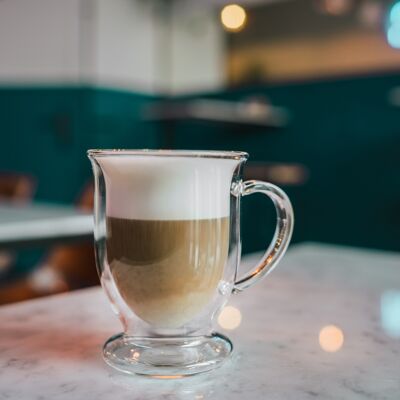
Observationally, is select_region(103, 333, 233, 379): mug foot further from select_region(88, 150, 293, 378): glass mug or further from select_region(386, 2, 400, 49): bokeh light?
select_region(386, 2, 400, 49): bokeh light

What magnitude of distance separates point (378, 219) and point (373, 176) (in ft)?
0.91

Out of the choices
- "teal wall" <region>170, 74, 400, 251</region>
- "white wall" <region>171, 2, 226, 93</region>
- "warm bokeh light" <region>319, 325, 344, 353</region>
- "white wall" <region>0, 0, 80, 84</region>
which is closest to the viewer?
"warm bokeh light" <region>319, 325, 344, 353</region>

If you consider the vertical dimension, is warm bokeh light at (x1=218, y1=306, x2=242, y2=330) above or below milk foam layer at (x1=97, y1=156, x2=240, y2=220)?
below

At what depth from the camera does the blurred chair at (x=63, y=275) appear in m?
1.60

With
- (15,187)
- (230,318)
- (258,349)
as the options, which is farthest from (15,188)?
(258,349)

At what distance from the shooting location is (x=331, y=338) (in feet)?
1.75

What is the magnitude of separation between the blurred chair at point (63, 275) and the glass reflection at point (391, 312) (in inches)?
42.1

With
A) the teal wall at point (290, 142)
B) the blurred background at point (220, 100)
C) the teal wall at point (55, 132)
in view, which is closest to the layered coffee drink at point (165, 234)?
the blurred background at point (220, 100)

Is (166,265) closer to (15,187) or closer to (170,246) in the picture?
(170,246)

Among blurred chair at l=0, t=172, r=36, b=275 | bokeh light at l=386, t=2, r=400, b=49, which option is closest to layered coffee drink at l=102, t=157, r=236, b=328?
blurred chair at l=0, t=172, r=36, b=275

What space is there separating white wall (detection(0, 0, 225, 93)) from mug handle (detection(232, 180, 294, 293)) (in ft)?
14.5

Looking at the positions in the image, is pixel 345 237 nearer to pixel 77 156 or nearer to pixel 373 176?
pixel 373 176

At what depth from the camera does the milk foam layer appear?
1.52 feet

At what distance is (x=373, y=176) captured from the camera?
3.74 metres
